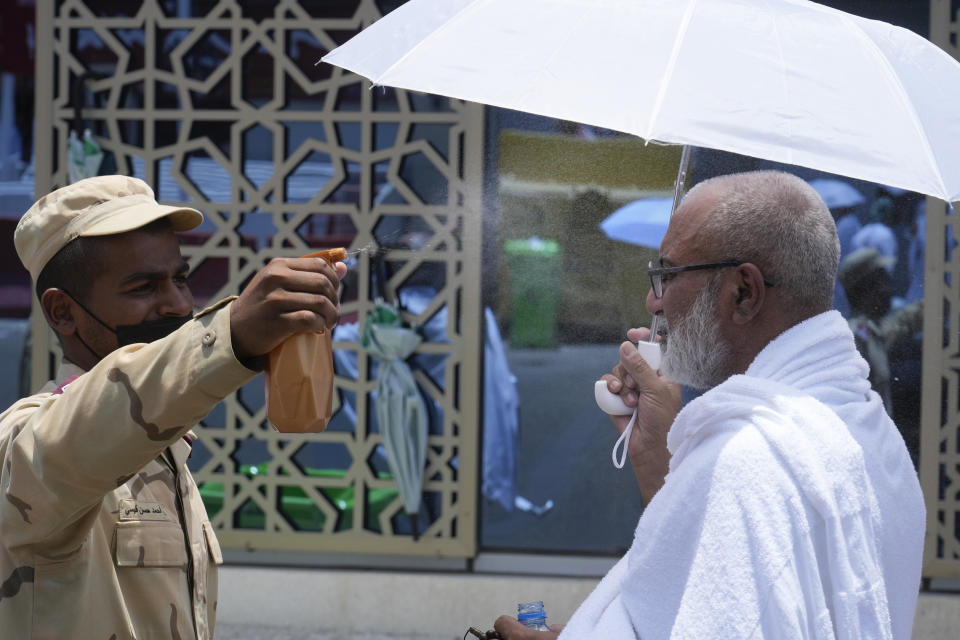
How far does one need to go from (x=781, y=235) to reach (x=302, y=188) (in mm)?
3734

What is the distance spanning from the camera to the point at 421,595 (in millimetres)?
5047

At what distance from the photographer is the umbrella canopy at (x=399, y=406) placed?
5.00 m

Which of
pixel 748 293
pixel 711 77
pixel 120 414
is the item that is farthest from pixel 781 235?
pixel 120 414

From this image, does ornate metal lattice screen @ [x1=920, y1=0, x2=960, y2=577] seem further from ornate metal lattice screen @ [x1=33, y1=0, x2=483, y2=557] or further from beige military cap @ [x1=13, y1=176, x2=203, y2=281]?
beige military cap @ [x1=13, y1=176, x2=203, y2=281]

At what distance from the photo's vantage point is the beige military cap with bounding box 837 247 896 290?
5.07 metres

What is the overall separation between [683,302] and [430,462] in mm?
3301

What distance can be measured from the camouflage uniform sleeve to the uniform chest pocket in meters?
0.33

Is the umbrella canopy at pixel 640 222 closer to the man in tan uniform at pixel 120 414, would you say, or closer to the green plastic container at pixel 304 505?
the green plastic container at pixel 304 505

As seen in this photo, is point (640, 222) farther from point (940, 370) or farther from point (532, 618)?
point (532, 618)

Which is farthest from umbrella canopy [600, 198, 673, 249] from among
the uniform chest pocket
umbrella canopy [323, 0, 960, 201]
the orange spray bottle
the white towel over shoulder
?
the orange spray bottle

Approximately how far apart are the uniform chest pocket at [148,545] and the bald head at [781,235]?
1169mm

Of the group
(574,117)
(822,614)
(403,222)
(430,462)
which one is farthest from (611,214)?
(822,614)

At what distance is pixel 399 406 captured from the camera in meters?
5.00

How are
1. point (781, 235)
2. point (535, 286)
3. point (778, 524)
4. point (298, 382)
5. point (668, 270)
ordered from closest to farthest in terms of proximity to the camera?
point (298, 382), point (778, 524), point (781, 235), point (668, 270), point (535, 286)
